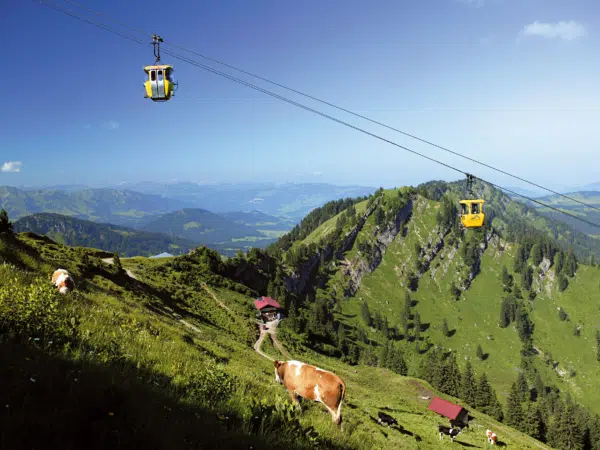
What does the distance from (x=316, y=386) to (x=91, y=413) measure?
791cm

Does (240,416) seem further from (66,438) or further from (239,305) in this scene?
(239,305)

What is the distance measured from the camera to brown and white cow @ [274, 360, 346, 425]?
1116 centimetres

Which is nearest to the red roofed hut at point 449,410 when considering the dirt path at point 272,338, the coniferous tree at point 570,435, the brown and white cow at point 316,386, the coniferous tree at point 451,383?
the dirt path at point 272,338

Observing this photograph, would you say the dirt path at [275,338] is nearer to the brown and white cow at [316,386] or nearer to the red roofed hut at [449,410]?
the red roofed hut at [449,410]

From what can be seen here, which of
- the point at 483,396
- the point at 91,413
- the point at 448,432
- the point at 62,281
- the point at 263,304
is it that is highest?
the point at 91,413

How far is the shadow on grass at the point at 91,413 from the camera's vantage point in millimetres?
4148

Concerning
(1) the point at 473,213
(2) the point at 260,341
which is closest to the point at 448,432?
(1) the point at 473,213

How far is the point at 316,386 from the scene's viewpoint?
37.3 feet

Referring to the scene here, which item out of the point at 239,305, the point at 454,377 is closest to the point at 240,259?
the point at 239,305

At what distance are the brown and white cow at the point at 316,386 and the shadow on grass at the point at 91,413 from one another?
521cm

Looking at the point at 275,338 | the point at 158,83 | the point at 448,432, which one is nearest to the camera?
the point at 158,83

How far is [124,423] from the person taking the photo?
190 inches

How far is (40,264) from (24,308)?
14649 millimetres

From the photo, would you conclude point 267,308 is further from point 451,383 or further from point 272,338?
point 451,383
